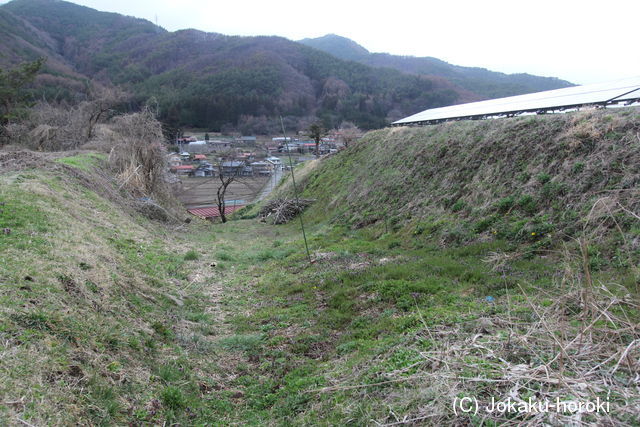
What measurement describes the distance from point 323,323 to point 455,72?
373 ft

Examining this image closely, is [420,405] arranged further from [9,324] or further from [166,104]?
[166,104]

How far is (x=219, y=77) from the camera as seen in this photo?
236 ft

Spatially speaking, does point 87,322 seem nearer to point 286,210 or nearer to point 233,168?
point 286,210

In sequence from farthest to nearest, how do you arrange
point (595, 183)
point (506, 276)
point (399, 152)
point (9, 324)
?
point (399, 152) < point (595, 183) < point (506, 276) < point (9, 324)

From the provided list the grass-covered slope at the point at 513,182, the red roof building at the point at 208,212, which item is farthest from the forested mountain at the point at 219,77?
the grass-covered slope at the point at 513,182

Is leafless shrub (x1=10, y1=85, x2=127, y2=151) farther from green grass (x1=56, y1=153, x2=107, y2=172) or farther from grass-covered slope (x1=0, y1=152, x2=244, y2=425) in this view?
grass-covered slope (x1=0, y1=152, x2=244, y2=425)

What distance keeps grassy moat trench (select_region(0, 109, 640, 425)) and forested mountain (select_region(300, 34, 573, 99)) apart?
6493 cm

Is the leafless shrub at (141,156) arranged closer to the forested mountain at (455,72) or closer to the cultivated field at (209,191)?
the cultivated field at (209,191)

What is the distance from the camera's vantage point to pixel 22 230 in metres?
5.80

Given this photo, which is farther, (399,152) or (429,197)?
(399,152)

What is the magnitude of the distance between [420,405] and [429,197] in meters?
8.62

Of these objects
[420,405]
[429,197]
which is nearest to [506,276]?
[420,405]

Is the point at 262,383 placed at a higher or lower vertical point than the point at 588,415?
lower

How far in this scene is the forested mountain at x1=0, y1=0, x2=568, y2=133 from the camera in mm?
61562
